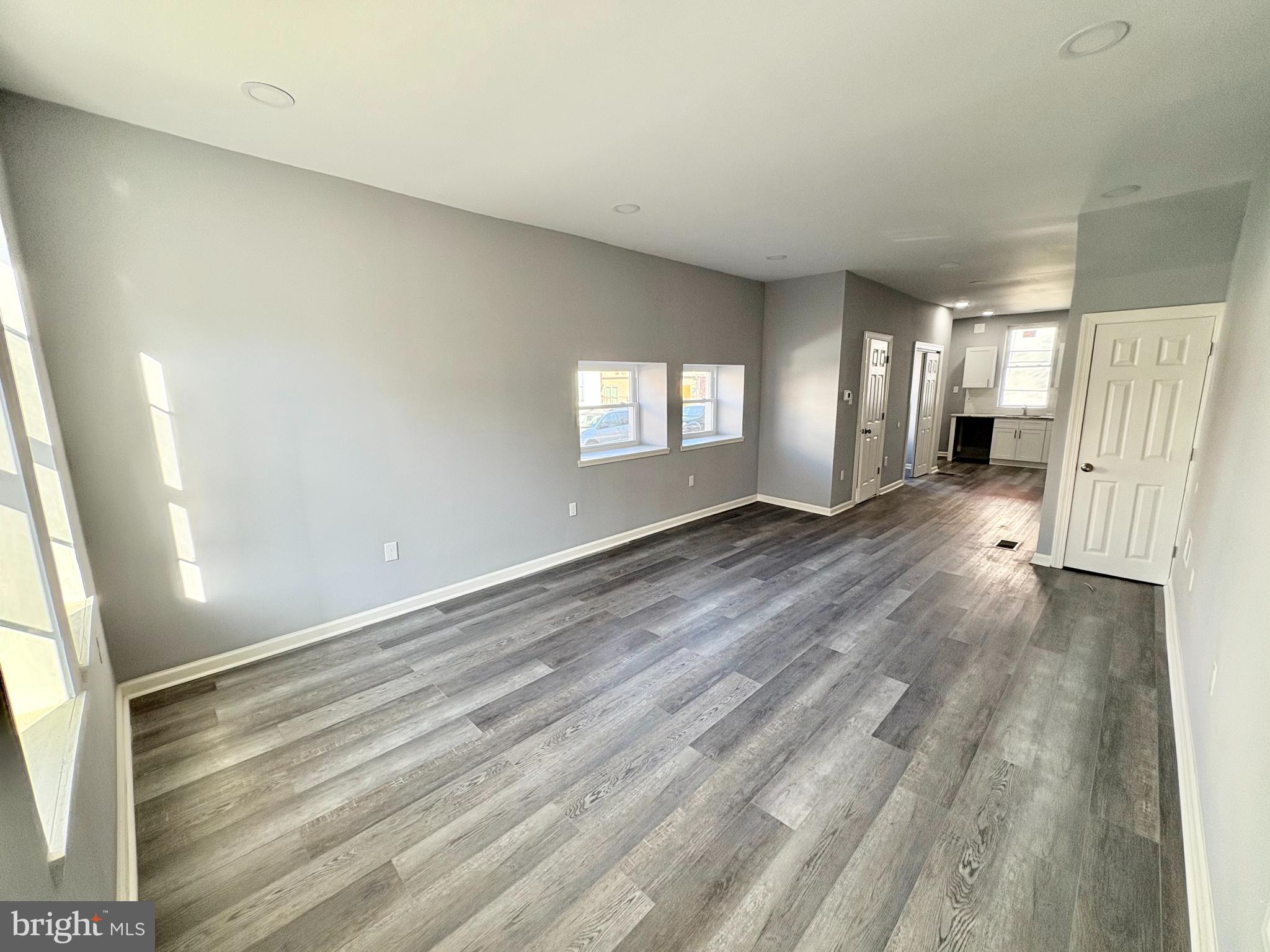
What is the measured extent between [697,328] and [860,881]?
14.9ft

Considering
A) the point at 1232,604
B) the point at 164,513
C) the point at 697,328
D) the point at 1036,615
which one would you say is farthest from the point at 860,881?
the point at 697,328

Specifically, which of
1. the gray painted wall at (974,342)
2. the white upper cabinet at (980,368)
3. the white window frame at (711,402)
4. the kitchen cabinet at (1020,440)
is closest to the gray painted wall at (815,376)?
the white window frame at (711,402)

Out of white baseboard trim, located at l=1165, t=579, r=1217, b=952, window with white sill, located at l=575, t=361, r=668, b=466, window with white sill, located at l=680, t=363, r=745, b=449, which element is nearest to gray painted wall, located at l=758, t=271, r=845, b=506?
window with white sill, located at l=680, t=363, r=745, b=449

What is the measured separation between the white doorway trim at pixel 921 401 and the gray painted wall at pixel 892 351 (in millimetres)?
97

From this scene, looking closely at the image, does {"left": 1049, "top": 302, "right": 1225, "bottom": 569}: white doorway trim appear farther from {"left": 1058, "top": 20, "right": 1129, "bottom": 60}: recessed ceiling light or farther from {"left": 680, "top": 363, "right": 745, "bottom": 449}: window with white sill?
{"left": 680, "top": 363, "right": 745, "bottom": 449}: window with white sill

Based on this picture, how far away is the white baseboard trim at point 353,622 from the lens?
259 cm

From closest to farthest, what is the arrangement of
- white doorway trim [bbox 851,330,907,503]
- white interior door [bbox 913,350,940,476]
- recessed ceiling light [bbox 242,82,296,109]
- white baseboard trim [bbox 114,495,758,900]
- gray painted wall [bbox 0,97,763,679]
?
white baseboard trim [bbox 114,495,758,900] < recessed ceiling light [bbox 242,82,296,109] < gray painted wall [bbox 0,97,763,679] < white doorway trim [bbox 851,330,907,503] < white interior door [bbox 913,350,940,476]

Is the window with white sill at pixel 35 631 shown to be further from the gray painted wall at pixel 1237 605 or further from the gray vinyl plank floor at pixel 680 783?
the gray painted wall at pixel 1237 605

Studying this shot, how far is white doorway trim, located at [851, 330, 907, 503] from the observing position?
230 inches

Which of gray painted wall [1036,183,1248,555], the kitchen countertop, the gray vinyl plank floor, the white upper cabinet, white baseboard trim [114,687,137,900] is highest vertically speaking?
gray painted wall [1036,183,1248,555]

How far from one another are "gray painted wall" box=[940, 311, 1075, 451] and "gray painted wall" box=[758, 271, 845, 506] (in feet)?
15.1

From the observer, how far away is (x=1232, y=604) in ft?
5.92

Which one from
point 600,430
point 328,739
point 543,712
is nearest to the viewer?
point 328,739

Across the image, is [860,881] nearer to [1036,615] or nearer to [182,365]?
[1036,615]
